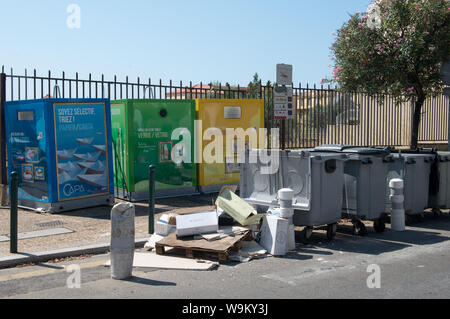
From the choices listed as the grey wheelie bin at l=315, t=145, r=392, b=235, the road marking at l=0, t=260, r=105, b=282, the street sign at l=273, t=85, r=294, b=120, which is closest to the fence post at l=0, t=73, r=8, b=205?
the road marking at l=0, t=260, r=105, b=282

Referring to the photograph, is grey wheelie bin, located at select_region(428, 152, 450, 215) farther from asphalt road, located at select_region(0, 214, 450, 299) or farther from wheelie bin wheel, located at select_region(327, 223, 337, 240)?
wheelie bin wheel, located at select_region(327, 223, 337, 240)

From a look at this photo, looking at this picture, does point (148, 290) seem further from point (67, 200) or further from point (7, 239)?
point (67, 200)

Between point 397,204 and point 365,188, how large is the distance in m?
0.75

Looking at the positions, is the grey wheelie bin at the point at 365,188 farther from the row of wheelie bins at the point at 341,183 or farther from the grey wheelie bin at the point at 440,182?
the grey wheelie bin at the point at 440,182

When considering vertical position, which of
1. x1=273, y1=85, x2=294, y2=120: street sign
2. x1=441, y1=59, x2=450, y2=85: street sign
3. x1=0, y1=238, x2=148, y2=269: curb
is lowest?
x1=0, y1=238, x2=148, y2=269: curb

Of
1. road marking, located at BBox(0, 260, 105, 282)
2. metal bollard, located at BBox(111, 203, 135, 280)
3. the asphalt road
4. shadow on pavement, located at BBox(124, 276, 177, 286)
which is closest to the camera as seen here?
the asphalt road

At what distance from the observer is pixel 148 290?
576 centimetres

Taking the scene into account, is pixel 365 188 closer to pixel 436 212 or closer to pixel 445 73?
pixel 436 212

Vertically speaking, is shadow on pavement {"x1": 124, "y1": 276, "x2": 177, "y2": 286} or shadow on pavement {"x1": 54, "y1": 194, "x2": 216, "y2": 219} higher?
shadow on pavement {"x1": 54, "y1": 194, "x2": 216, "y2": 219}

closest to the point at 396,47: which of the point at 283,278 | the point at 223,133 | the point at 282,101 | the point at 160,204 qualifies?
the point at 282,101

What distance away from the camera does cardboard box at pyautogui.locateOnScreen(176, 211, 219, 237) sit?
751 centimetres

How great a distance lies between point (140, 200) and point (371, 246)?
537cm

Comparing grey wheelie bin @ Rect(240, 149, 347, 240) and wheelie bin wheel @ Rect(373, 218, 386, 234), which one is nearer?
grey wheelie bin @ Rect(240, 149, 347, 240)

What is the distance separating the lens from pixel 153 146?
1168 cm
